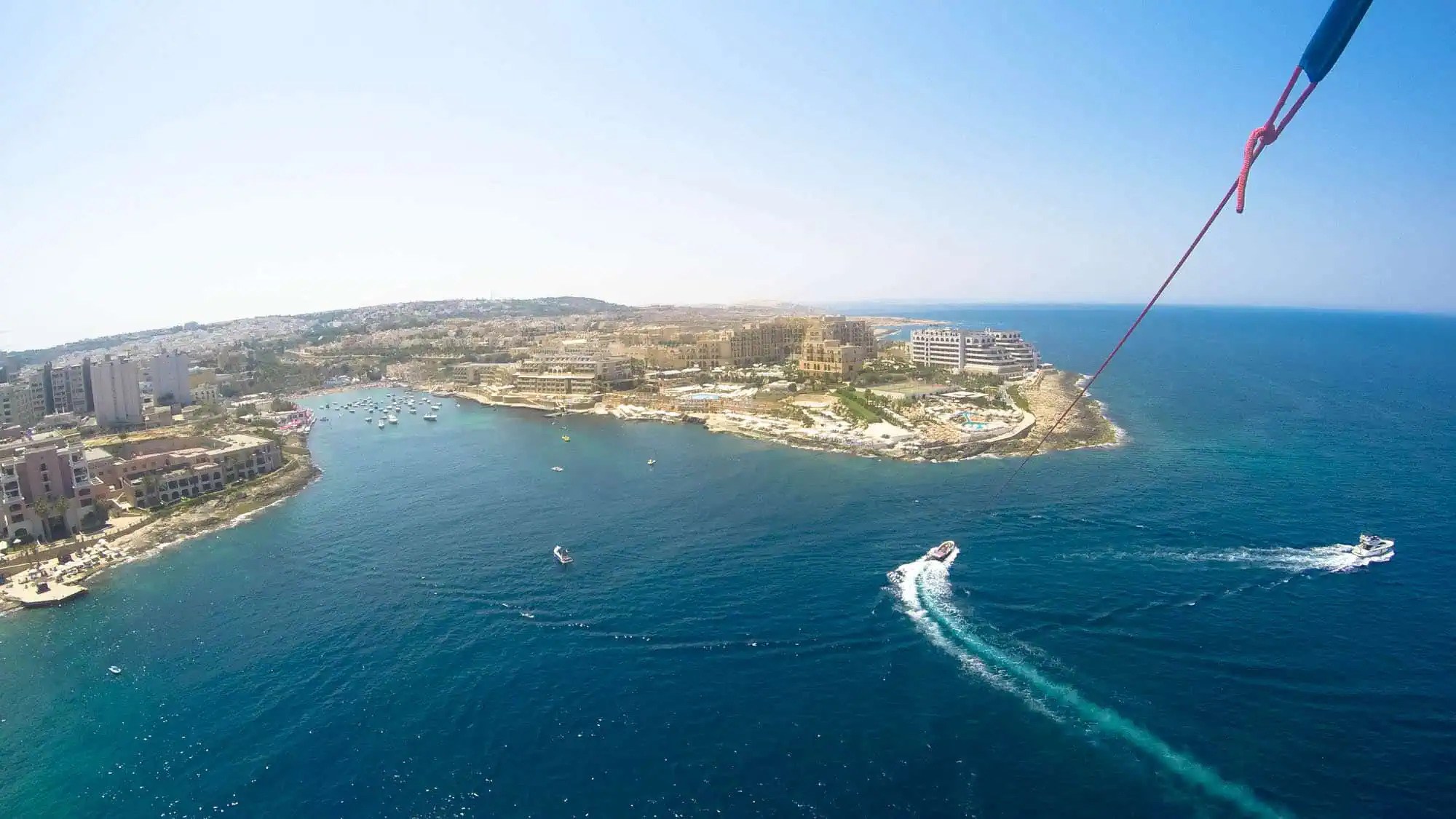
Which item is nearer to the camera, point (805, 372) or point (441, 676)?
point (441, 676)

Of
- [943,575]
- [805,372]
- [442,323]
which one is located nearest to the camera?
[943,575]

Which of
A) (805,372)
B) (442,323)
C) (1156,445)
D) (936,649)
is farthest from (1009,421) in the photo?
(442,323)

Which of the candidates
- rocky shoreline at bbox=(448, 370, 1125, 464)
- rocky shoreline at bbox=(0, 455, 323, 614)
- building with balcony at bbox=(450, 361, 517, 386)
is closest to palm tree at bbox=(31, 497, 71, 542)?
rocky shoreline at bbox=(0, 455, 323, 614)

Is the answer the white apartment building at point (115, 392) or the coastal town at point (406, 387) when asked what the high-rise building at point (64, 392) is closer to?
the coastal town at point (406, 387)

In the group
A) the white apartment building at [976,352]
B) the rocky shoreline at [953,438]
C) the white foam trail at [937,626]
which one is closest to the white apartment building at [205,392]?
the rocky shoreline at [953,438]

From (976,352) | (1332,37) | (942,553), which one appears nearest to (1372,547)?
(942,553)

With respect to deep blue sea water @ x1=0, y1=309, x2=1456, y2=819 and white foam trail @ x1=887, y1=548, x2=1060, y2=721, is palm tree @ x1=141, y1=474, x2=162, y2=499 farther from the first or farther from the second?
white foam trail @ x1=887, y1=548, x2=1060, y2=721

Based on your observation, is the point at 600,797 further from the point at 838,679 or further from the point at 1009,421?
the point at 1009,421
